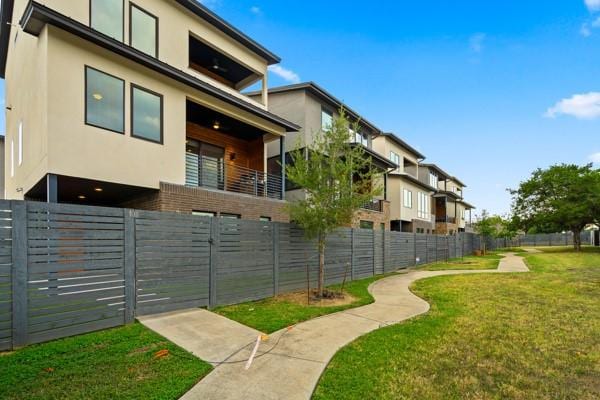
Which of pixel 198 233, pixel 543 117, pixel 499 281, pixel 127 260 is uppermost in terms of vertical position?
pixel 543 117

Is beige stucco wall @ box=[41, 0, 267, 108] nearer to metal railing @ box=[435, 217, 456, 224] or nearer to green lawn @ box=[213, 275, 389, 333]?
green lawn @ box=[213, 275, 389, 333]

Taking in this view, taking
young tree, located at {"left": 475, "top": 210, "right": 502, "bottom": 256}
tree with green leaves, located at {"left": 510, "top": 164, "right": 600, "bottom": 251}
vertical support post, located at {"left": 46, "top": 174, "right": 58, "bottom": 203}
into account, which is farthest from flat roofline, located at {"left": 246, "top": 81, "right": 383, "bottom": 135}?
tree with green leaves, located at {"left": 510, "top": 164, "right": 600, "bottom": 251}

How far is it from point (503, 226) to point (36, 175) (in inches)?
1799

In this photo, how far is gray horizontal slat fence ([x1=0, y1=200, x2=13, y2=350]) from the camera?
4754mm

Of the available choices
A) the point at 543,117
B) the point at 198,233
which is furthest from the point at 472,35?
the point at 198,233

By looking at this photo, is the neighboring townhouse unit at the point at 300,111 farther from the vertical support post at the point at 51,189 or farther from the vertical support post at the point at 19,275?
the vertical support post at the point at 19,275

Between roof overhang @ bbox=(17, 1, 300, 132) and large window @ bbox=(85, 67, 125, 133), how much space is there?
32.5 inches

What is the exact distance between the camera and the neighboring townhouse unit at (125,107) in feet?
27.3

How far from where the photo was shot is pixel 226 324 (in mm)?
6328

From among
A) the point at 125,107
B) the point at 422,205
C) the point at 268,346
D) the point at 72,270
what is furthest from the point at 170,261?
the point at 422,205

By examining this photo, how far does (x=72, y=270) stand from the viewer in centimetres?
545

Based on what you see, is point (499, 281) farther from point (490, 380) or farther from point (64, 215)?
point (64, 215)

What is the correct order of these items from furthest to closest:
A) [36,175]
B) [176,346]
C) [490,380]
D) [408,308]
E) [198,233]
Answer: [36,175] → [408,308] → [198,233] → [176,346] → [490,380]

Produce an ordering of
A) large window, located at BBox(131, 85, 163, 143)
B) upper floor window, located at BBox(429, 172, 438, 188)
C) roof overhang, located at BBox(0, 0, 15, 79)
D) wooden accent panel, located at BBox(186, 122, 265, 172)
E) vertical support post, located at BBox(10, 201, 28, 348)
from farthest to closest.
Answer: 1. upper floor window, located at BBox(429, 172, 438, 188)
2. wooden accent panel, located at BBox(186, 122, 265, 172)
3. roof overhang, located at BBox(0, 0, 15, 79)
4. large window, located at BBox(131, 85, 163, 143)
5. vertical support post, located at BBox(10, 201, 28, 348)
